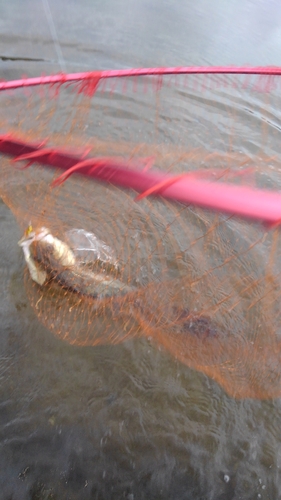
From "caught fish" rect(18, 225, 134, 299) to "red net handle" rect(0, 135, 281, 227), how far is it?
1478 mm

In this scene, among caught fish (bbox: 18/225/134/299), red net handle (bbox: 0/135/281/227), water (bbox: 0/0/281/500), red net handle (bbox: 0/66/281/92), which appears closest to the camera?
red net handle (bbox: 0/135/281/227)

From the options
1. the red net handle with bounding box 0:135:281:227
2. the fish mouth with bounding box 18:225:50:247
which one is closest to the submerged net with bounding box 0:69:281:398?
the fish mouth with bounding box 18:225:50:247

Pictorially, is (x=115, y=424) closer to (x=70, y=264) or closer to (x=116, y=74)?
(x=70, y=264)

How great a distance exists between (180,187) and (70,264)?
185 cm

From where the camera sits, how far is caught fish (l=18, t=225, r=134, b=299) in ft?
8.86

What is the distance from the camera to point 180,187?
1.13 m

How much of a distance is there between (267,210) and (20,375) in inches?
91.0

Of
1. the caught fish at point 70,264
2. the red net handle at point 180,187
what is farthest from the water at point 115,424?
the red net handle at point 180,187

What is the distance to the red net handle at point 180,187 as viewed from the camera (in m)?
1.11

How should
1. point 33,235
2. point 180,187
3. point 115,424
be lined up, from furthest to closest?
point 33,235, point 115,424, point 180,187

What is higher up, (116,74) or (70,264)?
(116,74)

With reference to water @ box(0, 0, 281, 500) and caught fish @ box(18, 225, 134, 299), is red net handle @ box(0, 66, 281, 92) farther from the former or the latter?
water @ box(0, 0, 281, 500)

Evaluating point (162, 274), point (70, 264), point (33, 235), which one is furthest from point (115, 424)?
point (33, 235)

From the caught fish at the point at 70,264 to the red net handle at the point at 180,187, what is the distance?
148 cm
